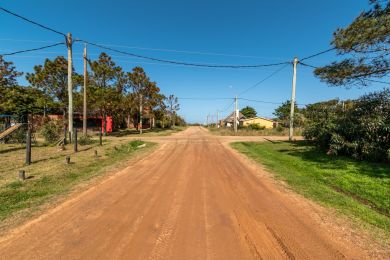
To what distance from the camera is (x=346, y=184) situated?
289 inches

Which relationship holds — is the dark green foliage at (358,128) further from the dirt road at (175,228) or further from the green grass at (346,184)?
the dirt road at (175,228)

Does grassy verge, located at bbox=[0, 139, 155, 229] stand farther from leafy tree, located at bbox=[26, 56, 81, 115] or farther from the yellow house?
the yellow house

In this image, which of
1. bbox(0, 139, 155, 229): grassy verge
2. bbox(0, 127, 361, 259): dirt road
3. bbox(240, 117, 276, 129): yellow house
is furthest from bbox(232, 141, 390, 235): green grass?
bbox(240, 117, 276, 129): yellow house

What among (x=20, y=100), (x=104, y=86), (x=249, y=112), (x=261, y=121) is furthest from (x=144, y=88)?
(x=249, y=112)

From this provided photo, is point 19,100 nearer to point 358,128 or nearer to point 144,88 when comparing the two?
point 144,88

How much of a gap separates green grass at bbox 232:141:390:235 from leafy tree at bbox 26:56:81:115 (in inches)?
1054

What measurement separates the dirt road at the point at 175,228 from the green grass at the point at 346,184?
3.40ft

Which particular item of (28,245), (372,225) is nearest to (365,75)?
(372,225)

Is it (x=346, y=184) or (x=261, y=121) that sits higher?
(x=261, y=121)

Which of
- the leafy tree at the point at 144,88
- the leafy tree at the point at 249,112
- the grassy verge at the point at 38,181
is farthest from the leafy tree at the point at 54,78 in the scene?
the leafy tree at the point at 249,112

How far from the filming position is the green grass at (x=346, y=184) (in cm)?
503

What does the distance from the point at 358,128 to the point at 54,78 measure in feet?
103

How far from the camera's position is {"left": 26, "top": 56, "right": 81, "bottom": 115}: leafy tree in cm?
2802

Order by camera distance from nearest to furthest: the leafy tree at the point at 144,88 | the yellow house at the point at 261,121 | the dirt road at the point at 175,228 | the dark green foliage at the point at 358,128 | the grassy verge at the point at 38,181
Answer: the dirt road at the point at 175,228 → the grassy verge at the point at 38,181 → the dark green foliage at the point at 358,128 → the leafy tree at the point at 144,88 → the yellow house at the point at 261,121
